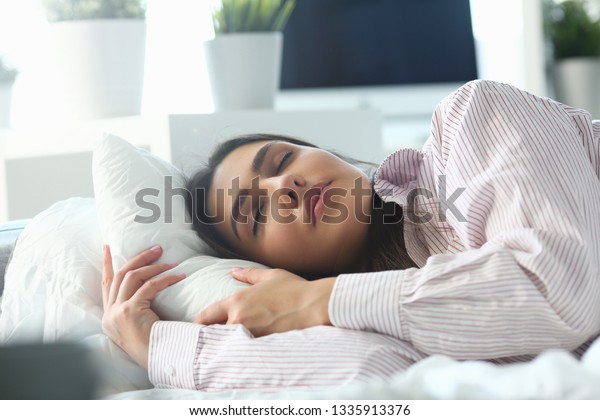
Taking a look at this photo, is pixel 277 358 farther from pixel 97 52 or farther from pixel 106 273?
pixel 97 52

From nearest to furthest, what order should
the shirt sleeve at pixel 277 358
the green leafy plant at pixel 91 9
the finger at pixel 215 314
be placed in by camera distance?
the shirt sleeve at pixel 277 358 → the finger at pixel 215 314 → the green leafy plant at pixel 91 9

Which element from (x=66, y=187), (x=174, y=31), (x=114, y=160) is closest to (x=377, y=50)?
(x=174, y=31)

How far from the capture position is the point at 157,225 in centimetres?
96

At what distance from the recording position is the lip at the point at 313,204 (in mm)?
899

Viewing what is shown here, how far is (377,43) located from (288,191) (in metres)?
1.66

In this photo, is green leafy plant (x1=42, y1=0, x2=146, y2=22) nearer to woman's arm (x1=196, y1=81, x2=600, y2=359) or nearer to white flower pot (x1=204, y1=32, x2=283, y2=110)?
white flower pot (x1=204, y1=32, x2=283, y2=110)

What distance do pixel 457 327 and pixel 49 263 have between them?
49cm

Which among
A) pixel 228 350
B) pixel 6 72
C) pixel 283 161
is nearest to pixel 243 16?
pixel 6 72

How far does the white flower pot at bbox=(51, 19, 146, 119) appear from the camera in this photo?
1.61 meters

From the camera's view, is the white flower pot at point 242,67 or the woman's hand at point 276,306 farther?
the white flower pot at point 242,67

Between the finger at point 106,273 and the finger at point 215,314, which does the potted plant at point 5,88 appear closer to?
the finger at point 106,273

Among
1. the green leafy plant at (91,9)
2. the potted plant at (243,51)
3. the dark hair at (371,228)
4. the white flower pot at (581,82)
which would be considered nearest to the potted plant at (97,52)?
the green leafy plant at (91,9)
